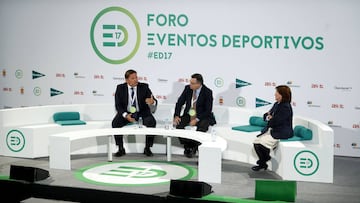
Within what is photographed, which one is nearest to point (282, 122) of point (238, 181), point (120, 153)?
point (238, 181)

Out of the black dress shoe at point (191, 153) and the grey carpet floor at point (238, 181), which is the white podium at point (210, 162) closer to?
the grey carpet floor at point (238, 181)

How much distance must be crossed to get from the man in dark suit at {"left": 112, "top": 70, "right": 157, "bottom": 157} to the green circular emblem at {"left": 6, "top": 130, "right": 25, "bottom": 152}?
137 centimetres

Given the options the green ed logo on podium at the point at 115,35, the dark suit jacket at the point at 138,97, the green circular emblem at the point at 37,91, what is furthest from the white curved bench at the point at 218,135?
the green circular emblem at the point at 37,91

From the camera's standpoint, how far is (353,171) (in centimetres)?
826

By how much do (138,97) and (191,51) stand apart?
1413 millimetres

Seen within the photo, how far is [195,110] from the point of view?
8.99 m

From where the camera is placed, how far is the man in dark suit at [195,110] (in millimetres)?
8891

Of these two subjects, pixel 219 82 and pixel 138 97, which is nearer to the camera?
pixel 138 97

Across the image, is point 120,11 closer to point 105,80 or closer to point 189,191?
point 105,80

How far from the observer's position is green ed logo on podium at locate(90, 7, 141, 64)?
10.3m

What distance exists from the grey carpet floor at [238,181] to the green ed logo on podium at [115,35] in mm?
2087

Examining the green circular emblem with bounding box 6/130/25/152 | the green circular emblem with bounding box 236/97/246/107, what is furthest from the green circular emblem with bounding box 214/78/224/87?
the green circular emblem with bounding box 6/130/25/152

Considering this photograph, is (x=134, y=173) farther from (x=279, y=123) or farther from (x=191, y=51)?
(x=191, y=51)

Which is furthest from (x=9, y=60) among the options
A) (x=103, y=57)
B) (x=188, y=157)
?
(x=188, y=157)
